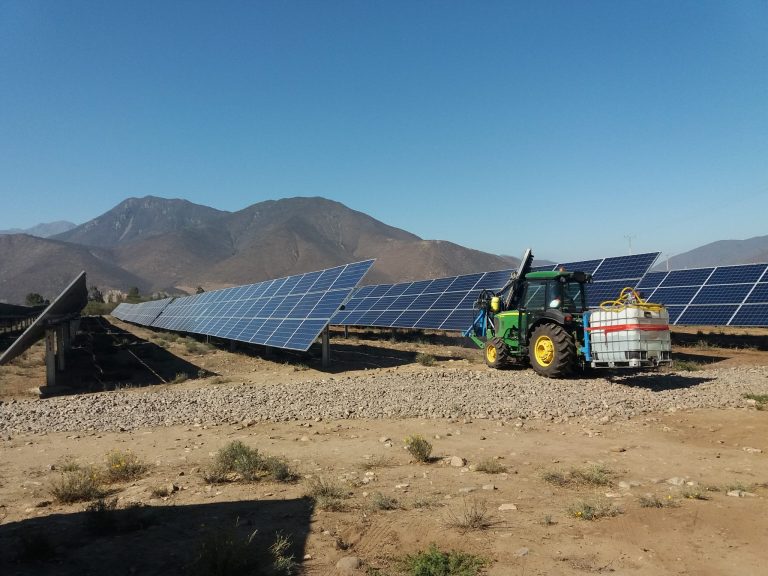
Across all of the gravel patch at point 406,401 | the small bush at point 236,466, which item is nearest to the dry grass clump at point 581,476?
the gravel patch at point 406,401

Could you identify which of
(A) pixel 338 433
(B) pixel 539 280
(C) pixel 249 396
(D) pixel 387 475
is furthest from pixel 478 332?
(D) pixel 387 475

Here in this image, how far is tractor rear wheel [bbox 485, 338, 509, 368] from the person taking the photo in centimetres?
1619

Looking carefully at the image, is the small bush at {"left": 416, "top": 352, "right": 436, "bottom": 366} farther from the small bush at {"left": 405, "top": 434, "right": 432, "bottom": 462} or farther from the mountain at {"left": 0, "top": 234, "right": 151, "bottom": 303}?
the mountain at {"left": 0, "top": 234, "right": 151, "bottom": 303}

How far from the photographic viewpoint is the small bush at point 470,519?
533cm

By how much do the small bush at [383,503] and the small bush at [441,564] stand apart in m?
1.16

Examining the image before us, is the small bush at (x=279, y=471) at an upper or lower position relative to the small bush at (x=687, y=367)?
lower

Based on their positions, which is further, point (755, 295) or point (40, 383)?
point (755, 295)

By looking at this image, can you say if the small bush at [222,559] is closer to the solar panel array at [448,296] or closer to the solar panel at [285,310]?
the solar panel at [285,310]

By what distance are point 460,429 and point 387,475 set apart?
2996mm

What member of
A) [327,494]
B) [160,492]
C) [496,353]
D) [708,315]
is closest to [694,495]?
[327,494]

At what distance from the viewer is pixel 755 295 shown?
67.8 ft

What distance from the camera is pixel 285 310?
23250 millimetres

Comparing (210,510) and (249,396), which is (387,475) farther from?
(249,396)

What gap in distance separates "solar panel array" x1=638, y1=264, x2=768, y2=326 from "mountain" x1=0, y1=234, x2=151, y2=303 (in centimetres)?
16475
